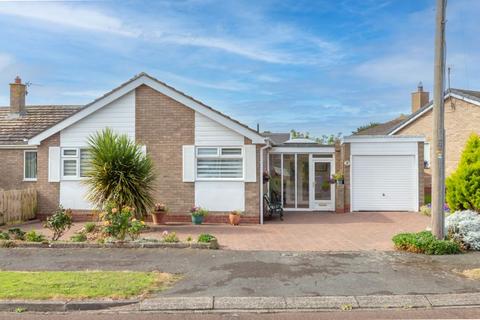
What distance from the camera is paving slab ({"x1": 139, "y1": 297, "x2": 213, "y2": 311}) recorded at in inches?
254

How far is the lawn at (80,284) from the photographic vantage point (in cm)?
675

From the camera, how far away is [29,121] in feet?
70.6

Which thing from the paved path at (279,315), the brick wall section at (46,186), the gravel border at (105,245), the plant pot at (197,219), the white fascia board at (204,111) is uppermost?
the white fascia board at (204,111)

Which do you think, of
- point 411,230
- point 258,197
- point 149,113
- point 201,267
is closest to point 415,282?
point 201,267

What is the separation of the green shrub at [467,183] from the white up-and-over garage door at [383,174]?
5352mm

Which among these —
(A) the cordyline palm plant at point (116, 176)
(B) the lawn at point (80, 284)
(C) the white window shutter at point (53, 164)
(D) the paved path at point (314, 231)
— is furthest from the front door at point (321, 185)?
(B) the lawn at point (80, 284)

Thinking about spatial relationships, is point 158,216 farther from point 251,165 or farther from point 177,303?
point 177,303

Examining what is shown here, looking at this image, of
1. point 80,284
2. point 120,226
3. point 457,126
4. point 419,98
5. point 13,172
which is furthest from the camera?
point 419,98

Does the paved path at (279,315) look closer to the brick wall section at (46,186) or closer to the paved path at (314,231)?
the paved path at (314,231)

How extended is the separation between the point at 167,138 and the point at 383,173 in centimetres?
945

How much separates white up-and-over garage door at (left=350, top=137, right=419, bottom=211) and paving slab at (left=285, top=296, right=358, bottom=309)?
41.7 ft

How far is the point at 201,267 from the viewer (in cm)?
877

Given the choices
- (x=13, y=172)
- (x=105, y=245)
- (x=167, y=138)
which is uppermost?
(x=167, y=138)

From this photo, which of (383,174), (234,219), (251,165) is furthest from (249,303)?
(383,174)
